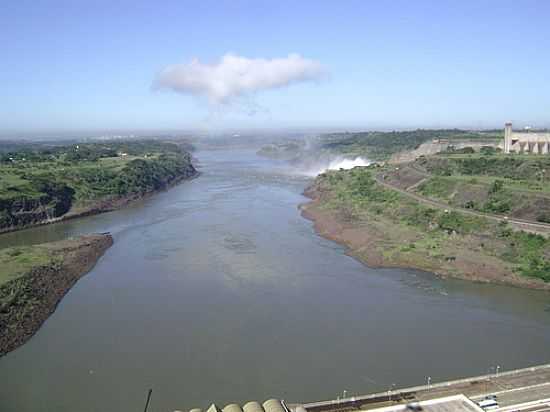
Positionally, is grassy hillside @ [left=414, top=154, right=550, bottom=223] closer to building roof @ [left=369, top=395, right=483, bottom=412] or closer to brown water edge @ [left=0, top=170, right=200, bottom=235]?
building roof @ [left=369, top=395, right=483, bottom=412]

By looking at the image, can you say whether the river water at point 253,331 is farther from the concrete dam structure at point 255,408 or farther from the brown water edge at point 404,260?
the concrete dam structure at point 255,408

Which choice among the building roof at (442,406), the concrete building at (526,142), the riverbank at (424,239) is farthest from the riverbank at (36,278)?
the concrete building at (526,142)

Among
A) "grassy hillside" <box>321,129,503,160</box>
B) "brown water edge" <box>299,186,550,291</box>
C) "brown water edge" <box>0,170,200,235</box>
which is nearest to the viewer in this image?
"brown water edge" <box>299,186,550,291</box>

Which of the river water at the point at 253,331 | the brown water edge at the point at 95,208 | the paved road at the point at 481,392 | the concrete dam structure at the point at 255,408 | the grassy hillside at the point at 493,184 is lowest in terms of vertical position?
the river water at the point at 253,331

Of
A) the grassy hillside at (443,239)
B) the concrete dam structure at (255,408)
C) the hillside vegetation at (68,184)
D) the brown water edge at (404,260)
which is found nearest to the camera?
the concrete dam structure at (255,408)

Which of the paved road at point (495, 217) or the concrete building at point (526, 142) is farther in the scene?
the concrete building at point (526, 142)

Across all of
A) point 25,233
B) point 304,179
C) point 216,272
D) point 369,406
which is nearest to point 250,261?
point 216,272

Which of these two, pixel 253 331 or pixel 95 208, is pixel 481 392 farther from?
pixel 95 208

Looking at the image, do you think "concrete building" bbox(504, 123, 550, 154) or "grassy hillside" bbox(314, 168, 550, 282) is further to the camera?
"concrete building" bbox(504, 123, 550, 154)

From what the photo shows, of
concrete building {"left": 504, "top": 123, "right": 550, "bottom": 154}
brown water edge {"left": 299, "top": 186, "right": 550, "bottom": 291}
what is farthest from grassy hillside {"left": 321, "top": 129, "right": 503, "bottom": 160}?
brown water edge {"left": 299, "top": 186, "right": 550, "bottom": 291}
